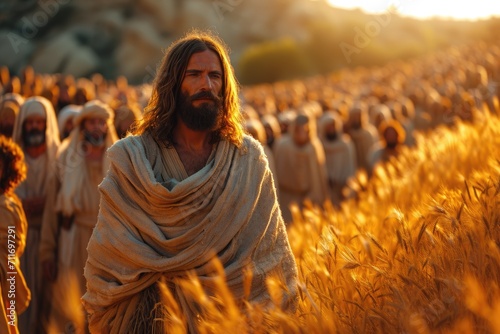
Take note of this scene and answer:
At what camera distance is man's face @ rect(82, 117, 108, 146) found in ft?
26.9

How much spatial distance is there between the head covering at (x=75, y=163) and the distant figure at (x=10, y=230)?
1766mm

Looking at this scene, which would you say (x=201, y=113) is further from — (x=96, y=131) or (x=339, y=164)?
(x=339, y=164)

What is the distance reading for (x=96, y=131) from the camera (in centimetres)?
820

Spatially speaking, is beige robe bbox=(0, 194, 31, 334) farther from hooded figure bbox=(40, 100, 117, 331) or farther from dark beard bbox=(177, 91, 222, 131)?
dark beard bbox=(177, 91, 222, 131)

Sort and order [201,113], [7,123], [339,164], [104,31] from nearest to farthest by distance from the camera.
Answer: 1. [201,113]
2. [7,123]
3. [339,164]
4. [104,31]

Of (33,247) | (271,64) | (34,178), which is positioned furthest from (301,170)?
(271,64)

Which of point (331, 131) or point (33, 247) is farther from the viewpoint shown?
point (331, 131)

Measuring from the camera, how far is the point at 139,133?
489 centimetres

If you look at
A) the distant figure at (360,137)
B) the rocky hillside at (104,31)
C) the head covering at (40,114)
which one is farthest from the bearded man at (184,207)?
the rocky hillside at (104,31)

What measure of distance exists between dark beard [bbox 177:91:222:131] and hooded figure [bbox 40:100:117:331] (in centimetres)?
319

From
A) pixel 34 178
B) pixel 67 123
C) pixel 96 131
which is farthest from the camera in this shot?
pixel 67 123

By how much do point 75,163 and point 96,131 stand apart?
325 millimetres

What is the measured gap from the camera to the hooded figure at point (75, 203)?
7.89m

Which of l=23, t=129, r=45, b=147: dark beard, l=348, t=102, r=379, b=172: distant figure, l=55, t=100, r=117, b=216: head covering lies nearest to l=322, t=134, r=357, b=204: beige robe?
l=348, t=102, r=379, b=172: distant figure
